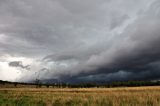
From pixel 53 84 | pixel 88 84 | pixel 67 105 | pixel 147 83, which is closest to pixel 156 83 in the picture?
pixel 147 83

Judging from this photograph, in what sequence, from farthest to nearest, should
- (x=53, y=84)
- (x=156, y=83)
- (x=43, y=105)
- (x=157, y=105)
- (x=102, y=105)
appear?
(x=156, y=83) → (x=53, y=84) → (x=43, y=105) → (x=102, y=105) → (x=157, y=105)

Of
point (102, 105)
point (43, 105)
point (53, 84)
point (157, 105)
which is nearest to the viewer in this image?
point (157, 105)

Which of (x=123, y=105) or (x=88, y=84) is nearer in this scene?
(x=123, y=105)

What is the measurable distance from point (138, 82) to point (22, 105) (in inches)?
7453

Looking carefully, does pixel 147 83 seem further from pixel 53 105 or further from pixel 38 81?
pixel 53 105

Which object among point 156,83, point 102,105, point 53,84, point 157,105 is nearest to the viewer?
point 157,105

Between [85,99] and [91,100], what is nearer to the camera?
[91,100]

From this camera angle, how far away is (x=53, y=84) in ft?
562

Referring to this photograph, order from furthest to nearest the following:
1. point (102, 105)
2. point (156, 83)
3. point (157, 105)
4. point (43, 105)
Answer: point (156, 83)
point (43, 105)
point (102, 105)
point (157, 105)

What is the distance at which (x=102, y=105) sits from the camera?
51.1ft

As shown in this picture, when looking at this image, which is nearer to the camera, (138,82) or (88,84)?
(88,84)

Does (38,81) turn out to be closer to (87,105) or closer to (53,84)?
→ (53,84)

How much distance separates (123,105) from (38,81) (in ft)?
552

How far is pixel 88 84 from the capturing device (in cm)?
17862
